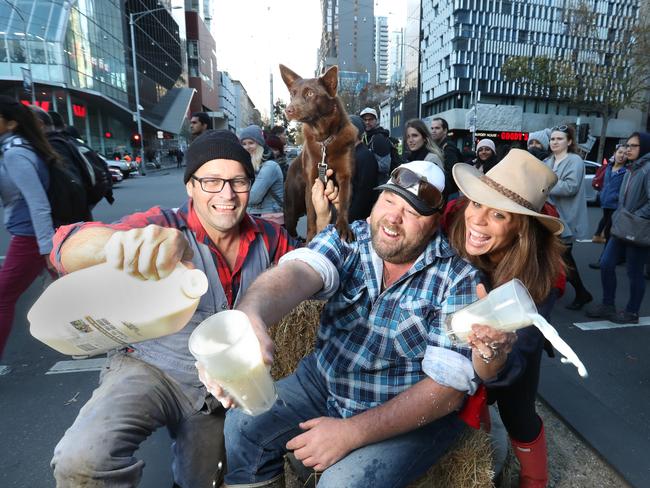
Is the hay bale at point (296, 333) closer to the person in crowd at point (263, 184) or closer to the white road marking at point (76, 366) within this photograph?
the person in crowd at point (263, 184)

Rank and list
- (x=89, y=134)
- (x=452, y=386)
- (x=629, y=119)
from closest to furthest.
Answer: (x=452, y=386) < (x=89, y=134) < (x=629, y=119)

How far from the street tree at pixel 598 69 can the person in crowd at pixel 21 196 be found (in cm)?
3282

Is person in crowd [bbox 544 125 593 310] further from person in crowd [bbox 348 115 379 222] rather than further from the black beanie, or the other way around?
the black beanie

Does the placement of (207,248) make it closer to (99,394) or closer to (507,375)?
(99,394)

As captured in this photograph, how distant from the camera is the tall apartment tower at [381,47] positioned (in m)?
90.3

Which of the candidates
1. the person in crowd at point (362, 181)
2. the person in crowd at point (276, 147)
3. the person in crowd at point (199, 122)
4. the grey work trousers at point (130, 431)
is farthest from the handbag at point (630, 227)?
the person in crowd at point (199, 122)

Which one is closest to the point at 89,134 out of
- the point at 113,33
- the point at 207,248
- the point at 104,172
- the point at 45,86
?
the point at 45,86

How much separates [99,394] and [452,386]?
4.83 feet

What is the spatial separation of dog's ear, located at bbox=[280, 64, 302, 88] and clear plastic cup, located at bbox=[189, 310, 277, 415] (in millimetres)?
1852

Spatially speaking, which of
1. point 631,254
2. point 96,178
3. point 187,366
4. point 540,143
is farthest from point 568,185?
point 96,178

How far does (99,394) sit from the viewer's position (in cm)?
179

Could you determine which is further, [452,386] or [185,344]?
[185,344]

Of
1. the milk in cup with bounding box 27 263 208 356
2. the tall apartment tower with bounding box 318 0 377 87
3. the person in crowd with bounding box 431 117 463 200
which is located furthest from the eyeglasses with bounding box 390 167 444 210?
the tall apartment tower with bounding box 318 0 377 87

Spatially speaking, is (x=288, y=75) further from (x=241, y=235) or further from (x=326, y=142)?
(x=241, y=235)
